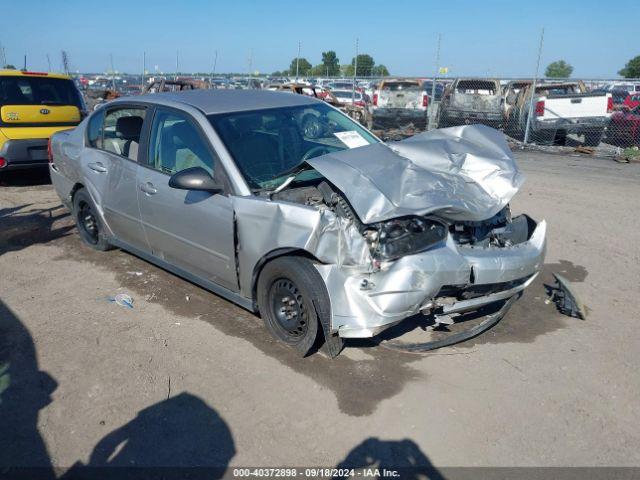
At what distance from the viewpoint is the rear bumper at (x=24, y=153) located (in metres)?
8.45

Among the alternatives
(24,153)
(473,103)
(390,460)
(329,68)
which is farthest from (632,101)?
(329,68)

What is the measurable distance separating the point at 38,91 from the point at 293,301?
7626 millimetres

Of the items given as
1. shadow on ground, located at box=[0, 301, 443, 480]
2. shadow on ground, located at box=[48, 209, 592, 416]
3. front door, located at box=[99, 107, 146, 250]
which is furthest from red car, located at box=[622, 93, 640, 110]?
shadow on ground, located at box=[0, 301, 443, 480]

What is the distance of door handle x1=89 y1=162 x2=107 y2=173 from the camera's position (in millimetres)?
5170

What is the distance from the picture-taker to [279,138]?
14.2 ft

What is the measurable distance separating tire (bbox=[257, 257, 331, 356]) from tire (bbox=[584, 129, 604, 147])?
13.2 metres

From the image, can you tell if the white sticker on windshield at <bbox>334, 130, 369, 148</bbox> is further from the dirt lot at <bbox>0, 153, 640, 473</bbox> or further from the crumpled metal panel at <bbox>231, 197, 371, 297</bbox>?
the dirt lot at <bbox>0, 153, 640, 473</bbox>

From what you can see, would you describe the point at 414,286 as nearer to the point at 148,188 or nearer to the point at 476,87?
the point at 148,188

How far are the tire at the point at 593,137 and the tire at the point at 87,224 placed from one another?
1297 centimetres

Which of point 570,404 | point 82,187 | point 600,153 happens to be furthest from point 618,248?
point 600,153

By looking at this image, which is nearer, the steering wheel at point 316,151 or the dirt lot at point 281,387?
the dirt lot at point 281,387

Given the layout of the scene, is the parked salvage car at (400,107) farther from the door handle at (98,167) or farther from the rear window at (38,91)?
the door handle at (98,167)

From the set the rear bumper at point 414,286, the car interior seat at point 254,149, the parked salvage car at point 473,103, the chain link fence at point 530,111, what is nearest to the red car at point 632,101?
the chain link fence at point 530,111

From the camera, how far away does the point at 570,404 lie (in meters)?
3.23
